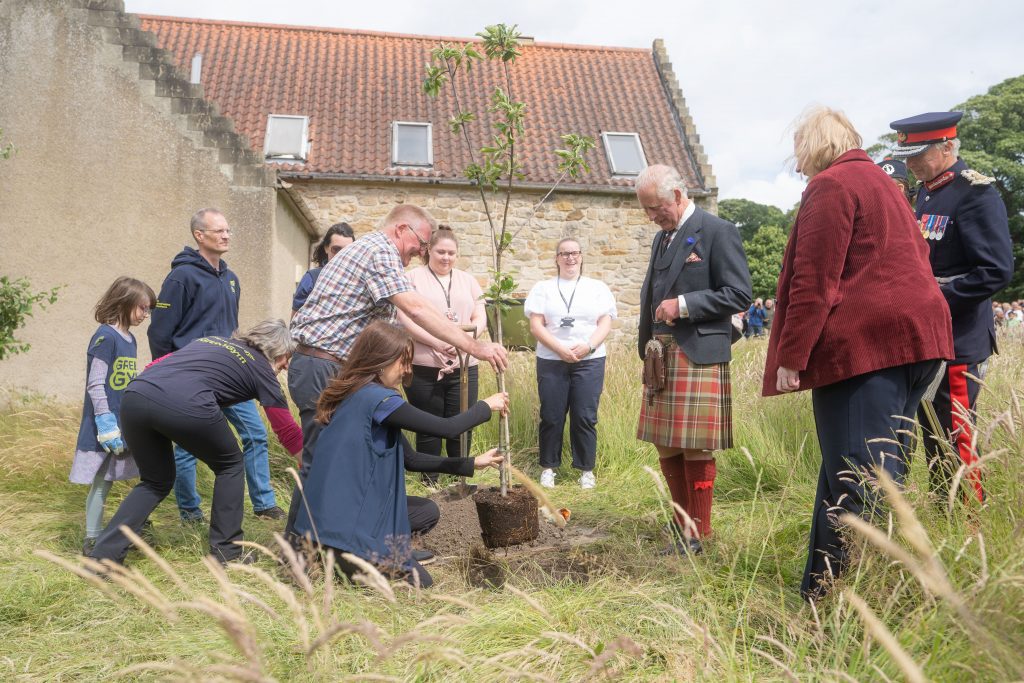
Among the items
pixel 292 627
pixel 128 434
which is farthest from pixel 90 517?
pixel 292 627

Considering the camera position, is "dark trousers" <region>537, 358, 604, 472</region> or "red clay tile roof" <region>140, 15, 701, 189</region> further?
"red clay tile roof" <region>140, 15, 701, 189</region>

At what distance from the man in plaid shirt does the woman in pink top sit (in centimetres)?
135

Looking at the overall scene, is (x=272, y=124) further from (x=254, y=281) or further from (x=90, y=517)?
(x=90, y=517)

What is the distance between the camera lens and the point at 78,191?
30.3 ft

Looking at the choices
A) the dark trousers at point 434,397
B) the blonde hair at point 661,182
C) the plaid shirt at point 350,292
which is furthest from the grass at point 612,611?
the blonde hair at point 661,182

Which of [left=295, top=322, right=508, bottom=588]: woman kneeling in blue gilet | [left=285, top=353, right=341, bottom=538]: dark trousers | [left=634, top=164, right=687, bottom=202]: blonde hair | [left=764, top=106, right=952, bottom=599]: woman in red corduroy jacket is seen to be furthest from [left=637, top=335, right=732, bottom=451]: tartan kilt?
[left=285, top=353, right=341, bottom=538]: dark trousers

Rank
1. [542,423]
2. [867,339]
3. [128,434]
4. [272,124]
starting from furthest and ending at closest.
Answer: [272,124], [542,423], [128,434], [867,339]

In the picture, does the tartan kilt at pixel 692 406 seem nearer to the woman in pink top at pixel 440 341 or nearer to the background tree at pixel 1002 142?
the woman in pink top at pixel 440 341

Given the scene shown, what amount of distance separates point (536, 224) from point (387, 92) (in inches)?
192

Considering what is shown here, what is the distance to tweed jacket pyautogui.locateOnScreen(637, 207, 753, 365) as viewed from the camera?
3703 mm

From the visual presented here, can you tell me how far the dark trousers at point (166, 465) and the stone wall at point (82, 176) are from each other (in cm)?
559

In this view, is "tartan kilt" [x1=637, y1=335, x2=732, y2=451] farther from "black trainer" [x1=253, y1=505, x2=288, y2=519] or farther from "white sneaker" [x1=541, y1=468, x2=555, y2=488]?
"black trainer" [x1=253, y1=505, x2=288, y2=519]

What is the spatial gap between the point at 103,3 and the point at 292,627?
379 inches

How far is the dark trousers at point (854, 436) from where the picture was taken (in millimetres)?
2545
